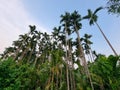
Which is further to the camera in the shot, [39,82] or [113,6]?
[39,82]

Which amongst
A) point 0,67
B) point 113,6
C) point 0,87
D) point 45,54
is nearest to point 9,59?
point 0,67

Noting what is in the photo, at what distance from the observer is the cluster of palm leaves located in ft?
81.9

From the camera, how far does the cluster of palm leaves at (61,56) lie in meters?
25.0

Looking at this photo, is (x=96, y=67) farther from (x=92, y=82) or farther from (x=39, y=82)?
(x=39, y=82)

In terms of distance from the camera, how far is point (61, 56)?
27000mm

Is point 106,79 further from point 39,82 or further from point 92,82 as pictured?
point 39,82

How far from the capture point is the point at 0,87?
15.1 meters

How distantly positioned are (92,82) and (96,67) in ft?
5.74

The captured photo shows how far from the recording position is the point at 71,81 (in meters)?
27.2

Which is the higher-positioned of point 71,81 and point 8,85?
point 71,81

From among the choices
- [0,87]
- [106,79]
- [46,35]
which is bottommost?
[0,87]

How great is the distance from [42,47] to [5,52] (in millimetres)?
9088

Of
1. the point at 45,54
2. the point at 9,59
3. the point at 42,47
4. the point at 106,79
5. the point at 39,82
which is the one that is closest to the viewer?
the point at 9,59

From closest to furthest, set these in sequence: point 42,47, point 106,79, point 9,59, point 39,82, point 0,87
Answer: point 0,87 < point 9,59 < point 106,79 < point 39,82 < point 42,47
